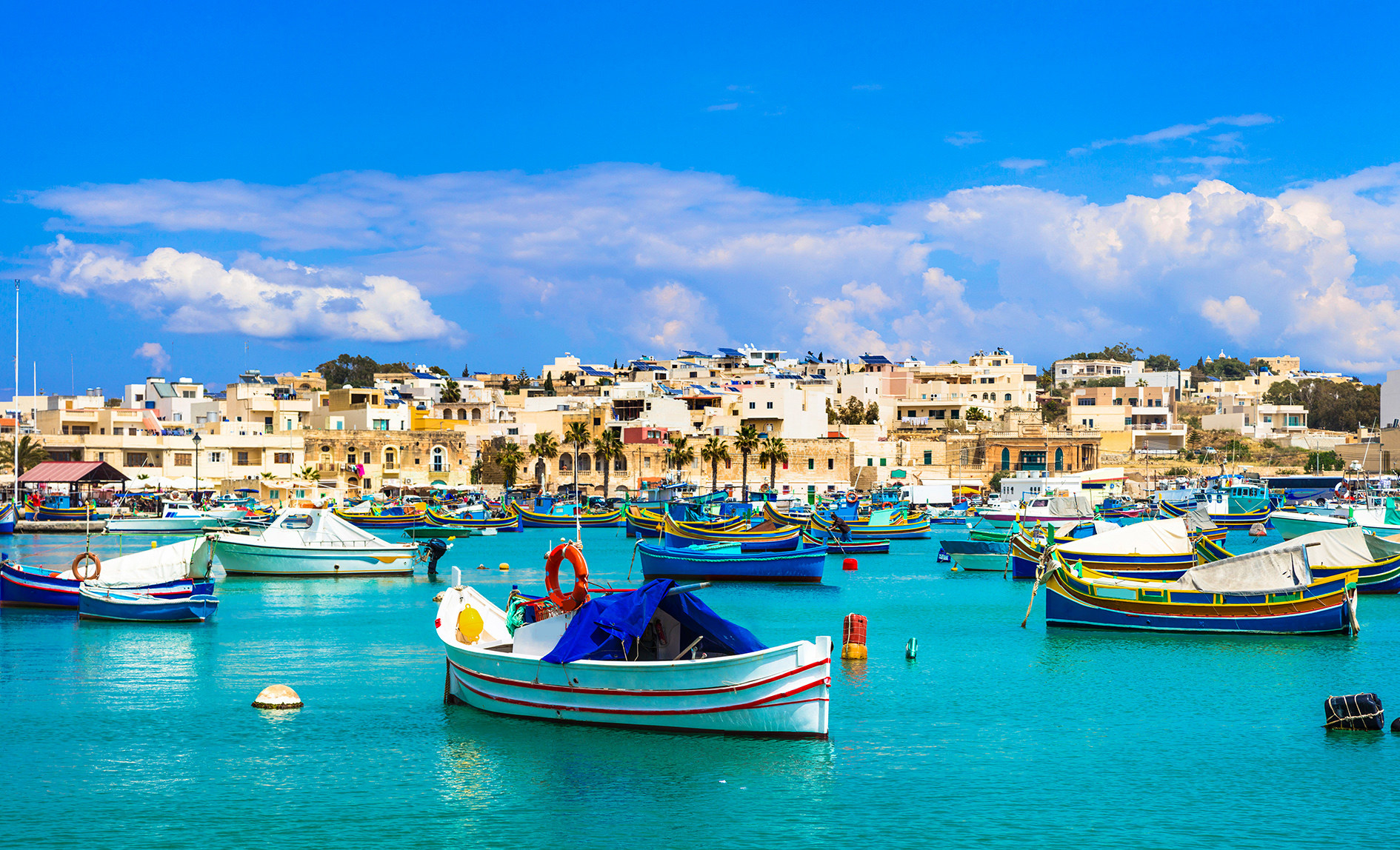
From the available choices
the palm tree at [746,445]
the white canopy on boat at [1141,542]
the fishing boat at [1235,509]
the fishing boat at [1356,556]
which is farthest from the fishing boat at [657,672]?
the palm tree at [746,445]

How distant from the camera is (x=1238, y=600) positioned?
1085 inches

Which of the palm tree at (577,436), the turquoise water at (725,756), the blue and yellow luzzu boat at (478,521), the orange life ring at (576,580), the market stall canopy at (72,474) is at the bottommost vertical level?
the turquoise water at (725,756)

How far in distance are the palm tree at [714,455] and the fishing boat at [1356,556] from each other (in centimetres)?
5640

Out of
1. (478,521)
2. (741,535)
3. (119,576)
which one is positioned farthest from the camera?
(478,521)

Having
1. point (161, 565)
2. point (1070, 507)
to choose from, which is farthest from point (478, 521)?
point (161, 565)

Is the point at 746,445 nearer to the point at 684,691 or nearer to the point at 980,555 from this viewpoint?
the point at 980,555

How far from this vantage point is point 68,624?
2984 cm

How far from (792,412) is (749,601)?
6649 cm

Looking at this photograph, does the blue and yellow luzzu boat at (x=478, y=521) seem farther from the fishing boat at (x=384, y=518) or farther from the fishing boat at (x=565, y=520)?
the fishing boat at (x=565, y=520)

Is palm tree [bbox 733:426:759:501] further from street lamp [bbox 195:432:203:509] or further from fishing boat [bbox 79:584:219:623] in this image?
fishing boat [bbox 79:584:219:623]

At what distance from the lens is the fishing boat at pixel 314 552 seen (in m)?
42.8

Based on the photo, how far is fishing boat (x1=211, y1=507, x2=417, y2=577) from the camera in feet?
140

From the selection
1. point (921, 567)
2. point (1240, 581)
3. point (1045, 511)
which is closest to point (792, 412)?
point (1045, 511)

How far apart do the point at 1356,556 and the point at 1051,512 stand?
4263 centimetres
